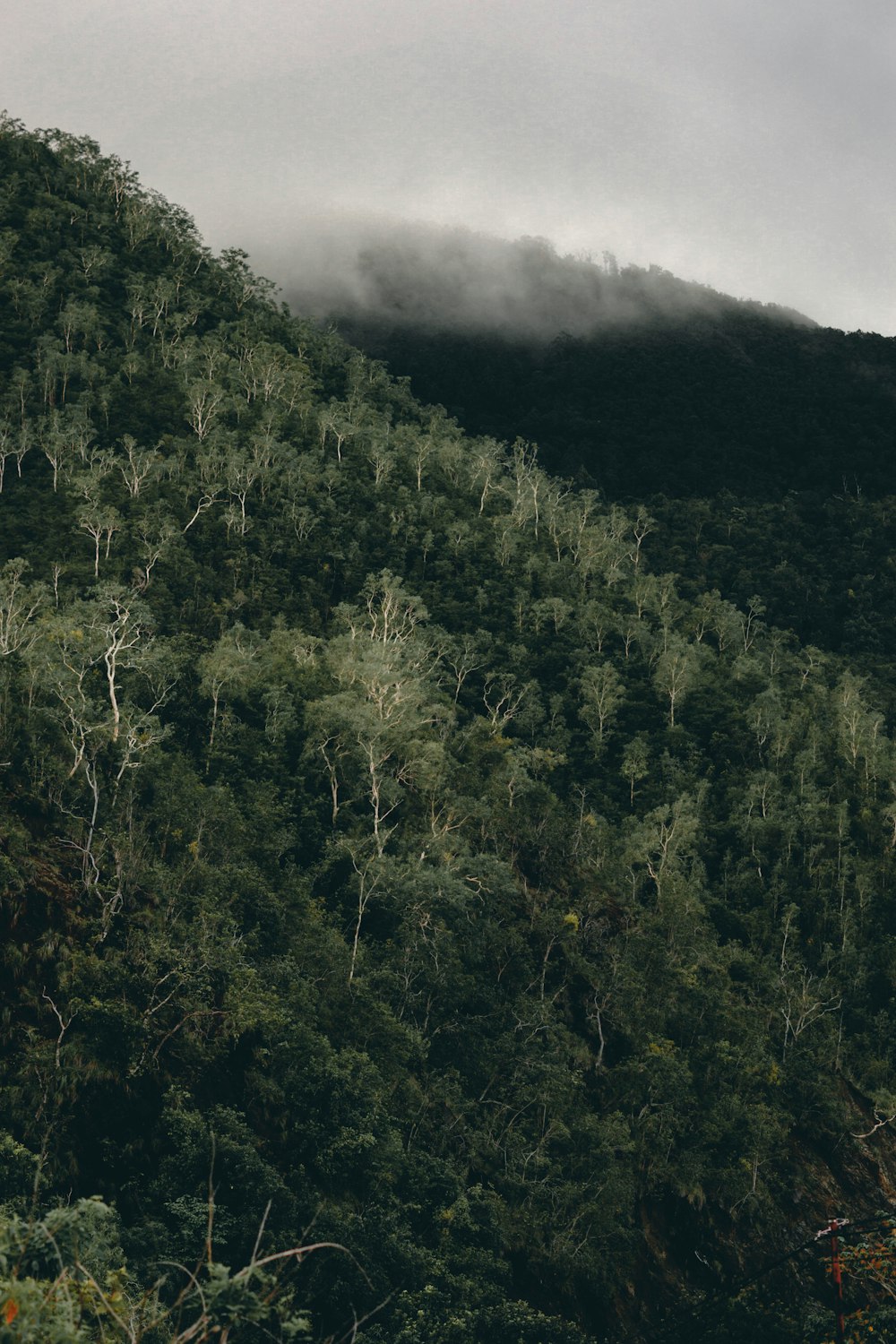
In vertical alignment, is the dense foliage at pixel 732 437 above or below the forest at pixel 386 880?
above

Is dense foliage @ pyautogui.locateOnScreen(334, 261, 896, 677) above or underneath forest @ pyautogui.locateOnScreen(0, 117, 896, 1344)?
above

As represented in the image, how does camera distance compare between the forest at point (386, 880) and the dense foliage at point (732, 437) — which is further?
the dense foliage at point (732, 437)

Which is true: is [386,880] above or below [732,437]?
below

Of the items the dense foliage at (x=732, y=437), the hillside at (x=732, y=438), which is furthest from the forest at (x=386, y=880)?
the hillside at (x=732, y=438)

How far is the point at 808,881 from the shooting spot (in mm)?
64938

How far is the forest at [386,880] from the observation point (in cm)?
2475

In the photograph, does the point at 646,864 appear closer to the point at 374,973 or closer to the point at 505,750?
the point at 505,750

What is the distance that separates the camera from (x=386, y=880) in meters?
40.7

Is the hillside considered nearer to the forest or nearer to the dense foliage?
the dense foliage

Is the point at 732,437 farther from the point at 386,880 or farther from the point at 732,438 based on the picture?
the point at 386,880

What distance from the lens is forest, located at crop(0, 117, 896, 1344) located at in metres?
24.8

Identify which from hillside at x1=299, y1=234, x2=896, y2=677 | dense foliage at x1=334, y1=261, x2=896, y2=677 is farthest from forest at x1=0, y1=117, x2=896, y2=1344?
hillside at x1=299, y1=234, x2=896, y2=677

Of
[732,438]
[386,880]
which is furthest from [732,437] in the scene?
[386,880]

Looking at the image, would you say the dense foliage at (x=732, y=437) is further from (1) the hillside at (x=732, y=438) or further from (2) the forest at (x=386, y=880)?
(2) the forest at (x=386, y=880)
